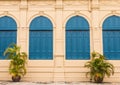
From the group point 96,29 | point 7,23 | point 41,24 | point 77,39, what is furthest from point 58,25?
point 7,23

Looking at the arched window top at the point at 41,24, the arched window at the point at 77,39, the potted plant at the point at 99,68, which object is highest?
the arched window top at the point at 41,24

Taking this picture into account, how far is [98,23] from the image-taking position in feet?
71.5

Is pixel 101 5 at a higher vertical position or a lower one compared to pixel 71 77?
higher

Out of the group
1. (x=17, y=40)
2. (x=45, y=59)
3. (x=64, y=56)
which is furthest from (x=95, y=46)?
(x=17, y=40)

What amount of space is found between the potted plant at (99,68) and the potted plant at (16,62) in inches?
191

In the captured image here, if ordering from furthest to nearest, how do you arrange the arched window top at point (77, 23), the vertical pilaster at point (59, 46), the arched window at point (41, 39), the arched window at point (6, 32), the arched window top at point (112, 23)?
the arched window top at point (77, 23), the arched window top at point (112, 23), the arched window at point (6, 32), the arched window at point (41, 39), the vertical pilaster at point (59, 46)

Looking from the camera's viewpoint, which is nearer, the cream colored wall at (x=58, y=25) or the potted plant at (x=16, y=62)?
the potted plant at (x=16, y=62)

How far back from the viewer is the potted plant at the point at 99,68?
19500 mm

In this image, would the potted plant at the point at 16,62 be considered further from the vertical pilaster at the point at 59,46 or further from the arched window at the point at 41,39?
the vertical pilaster at the point at 59,46

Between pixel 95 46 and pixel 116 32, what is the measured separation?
6.81ft

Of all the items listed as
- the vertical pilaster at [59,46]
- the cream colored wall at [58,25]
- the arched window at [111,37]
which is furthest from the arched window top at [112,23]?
the vertical pilaster at [59,46]

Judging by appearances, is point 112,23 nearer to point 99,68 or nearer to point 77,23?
point 77,23

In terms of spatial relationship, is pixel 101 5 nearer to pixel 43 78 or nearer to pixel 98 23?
pixel 98 23

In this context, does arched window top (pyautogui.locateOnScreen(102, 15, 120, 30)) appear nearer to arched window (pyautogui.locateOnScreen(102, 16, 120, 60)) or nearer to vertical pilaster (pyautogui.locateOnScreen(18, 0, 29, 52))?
arched window (pyautogui.locateOnScreen(102, 16, 120, 60))
